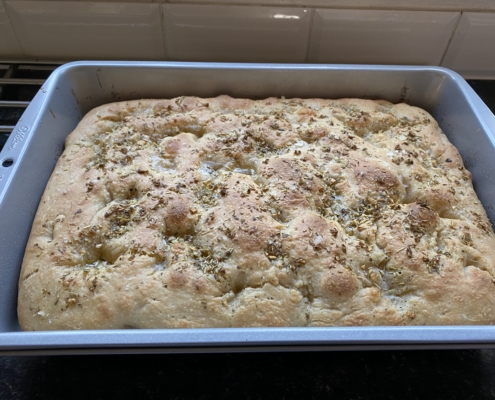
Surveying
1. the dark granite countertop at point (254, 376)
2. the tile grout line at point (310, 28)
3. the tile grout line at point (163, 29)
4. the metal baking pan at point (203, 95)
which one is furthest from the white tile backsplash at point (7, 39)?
the dark granite countertop at point (254, 376)

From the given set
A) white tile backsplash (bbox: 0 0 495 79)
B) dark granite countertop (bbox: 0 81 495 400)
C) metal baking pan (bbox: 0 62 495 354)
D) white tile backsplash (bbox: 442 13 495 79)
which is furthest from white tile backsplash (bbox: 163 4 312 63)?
dark granite countertop (bbox: 0 81 495 400)

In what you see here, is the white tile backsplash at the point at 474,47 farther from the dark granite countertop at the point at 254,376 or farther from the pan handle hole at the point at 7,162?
the pan handle hole at the point at 7,162

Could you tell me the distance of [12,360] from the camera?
3.50 ft

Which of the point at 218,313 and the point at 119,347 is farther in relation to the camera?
the point at 218,313

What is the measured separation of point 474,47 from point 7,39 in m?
2.18

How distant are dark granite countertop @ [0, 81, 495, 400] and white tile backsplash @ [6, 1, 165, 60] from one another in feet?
4.45

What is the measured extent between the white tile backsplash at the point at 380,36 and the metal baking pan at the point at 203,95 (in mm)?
264

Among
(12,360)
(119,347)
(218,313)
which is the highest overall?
(119,347)

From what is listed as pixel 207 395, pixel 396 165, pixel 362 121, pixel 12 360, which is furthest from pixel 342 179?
pixel 12 360

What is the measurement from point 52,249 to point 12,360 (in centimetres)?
31

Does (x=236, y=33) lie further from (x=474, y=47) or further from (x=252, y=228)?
(x=474, y=47)

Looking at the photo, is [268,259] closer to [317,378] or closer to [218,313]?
[218,313]

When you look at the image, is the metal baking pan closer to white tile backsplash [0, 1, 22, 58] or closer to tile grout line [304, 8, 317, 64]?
tile grout line [304, 8, 317, 64]

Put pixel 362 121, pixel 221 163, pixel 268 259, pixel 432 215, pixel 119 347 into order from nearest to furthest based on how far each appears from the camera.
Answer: pixel 119 347 → pixel 268 259 → pixel 432 215 → pixel 221 163 → pixel 362 121
